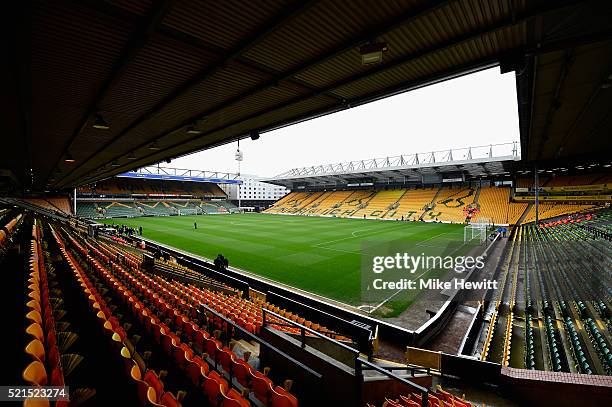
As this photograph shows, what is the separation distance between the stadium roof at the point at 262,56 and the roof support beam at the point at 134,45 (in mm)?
26

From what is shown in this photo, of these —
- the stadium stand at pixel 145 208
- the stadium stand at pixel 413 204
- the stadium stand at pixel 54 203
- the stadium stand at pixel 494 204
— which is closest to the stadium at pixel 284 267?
the stadium stand at pixel 494 204

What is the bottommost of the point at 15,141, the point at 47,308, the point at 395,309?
the point at 395,309

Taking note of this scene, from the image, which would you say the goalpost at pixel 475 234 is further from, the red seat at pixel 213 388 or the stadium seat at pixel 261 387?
the red seat at pixel 213 388

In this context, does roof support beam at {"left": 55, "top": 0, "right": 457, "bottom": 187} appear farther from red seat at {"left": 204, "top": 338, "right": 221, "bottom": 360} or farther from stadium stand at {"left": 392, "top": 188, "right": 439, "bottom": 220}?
stadium stand at {"left": 392, "top": 188, "right": 439, "bottom": 220}

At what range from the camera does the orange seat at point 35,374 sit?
2.05m

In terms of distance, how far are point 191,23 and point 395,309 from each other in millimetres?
8938

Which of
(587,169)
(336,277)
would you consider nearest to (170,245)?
(336,277)

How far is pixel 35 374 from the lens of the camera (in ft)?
6.97

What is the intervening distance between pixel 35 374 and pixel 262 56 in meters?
4.54

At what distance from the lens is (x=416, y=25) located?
373cm

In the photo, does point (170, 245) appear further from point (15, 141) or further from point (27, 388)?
point (27, 388)

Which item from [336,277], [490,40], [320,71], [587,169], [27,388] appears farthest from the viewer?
[587,169]

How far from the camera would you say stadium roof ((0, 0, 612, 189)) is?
3400 mm

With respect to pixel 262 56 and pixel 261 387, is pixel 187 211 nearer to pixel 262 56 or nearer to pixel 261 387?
pixel 262 56
